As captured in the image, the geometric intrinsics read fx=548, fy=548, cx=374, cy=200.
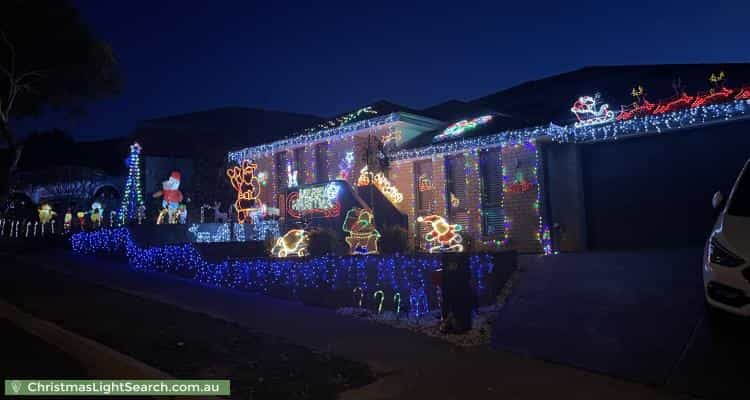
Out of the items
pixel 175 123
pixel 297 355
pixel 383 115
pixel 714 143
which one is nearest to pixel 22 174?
pixel 175 123

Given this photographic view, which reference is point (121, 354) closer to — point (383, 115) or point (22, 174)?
point (383, 115)

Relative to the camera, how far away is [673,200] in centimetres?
1173

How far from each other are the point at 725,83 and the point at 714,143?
1270 mm

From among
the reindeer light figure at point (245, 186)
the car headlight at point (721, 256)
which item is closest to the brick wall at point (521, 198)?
the car headlight at point (721, 256)

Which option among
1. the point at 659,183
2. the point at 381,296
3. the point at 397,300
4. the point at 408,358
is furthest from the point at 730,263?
the point at 659,183

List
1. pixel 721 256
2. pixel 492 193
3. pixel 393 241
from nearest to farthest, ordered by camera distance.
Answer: pixel 721 256
pixel 393 241
pixel 492 193

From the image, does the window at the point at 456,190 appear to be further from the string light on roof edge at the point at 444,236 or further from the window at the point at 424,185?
the window at the point at 424,185

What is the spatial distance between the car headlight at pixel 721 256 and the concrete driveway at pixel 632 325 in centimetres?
74

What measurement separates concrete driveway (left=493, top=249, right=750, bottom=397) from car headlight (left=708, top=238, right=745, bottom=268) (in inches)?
29.0

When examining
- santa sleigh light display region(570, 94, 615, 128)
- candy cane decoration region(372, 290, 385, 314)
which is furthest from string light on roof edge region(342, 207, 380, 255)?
santa sleigh light display region(570, 94, 615, 128)

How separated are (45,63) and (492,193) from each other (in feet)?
41.1

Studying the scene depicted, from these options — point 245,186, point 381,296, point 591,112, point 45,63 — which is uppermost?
point 45,63

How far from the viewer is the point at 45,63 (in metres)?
14.9

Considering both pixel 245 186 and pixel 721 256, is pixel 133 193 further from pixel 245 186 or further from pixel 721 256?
pixel 721 256
